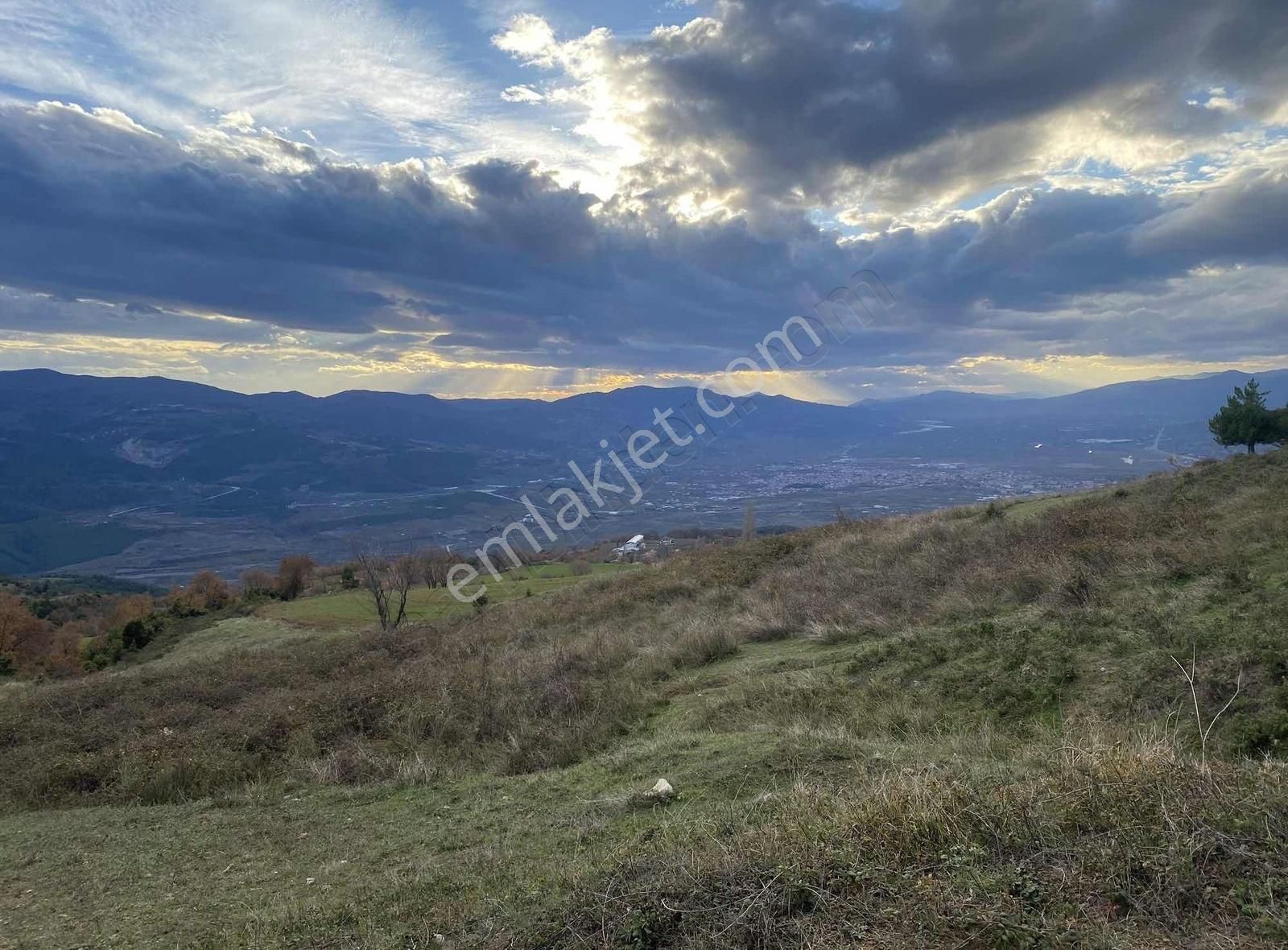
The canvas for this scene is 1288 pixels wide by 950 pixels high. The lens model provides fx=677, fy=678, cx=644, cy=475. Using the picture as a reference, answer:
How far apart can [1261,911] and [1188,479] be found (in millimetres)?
17134

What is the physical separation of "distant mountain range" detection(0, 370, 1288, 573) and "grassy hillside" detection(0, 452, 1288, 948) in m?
55.9

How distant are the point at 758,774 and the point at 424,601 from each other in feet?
91.6

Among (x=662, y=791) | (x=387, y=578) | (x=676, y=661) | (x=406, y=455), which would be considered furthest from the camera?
(x=406, y=455)

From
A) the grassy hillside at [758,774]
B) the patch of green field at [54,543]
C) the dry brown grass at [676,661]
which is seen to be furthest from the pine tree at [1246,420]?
the patch of green field at [54,543]

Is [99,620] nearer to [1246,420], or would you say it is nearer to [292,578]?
[292,578]

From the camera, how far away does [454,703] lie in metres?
9.43

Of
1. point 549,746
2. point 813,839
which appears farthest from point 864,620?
point 813,839

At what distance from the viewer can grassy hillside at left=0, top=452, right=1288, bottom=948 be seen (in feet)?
9.43

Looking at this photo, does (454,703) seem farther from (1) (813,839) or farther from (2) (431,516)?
(2) (431,516)

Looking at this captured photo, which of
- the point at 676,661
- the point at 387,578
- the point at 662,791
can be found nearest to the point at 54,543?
the point at 387,578

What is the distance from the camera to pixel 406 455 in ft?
560

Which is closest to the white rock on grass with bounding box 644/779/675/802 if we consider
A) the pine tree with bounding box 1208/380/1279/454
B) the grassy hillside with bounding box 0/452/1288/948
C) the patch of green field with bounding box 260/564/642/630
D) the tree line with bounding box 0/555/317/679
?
the grassy hillside with bounding box 0/452/1288/948

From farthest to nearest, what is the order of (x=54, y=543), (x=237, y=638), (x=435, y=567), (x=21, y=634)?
(x=54, y=543) → (x=21, y=634) → (x=435, y=567) → (x=237, y=638)

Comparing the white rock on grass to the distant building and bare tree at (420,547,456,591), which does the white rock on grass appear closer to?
bare tree at (420,547,456,591)
